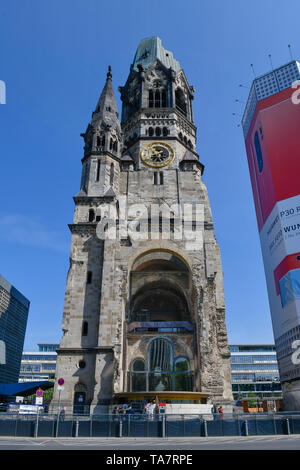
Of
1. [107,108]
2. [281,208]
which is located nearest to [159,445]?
[281,208]

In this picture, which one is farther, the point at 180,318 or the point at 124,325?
the point at 180,318

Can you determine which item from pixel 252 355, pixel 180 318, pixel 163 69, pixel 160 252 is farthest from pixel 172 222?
pixel 252 355

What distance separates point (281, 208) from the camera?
36.8 meters

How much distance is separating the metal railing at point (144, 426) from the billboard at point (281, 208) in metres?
17.3

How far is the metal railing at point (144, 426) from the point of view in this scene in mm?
16609

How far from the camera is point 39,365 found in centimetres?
9831

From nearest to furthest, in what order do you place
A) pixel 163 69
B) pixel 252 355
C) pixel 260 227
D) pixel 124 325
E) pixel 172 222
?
1. pixel 124 325
2. pixel 172 222
3. pixel 260 227
4. pixel 163 69
5. pixel 252 355

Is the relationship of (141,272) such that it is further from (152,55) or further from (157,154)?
(152,55)

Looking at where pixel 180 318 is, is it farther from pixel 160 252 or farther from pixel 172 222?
pixel 172 222

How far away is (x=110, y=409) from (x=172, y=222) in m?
19.8

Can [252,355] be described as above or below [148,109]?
below

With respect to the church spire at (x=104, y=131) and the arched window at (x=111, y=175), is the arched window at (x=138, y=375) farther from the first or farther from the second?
the church spire at (x=104, y=131)

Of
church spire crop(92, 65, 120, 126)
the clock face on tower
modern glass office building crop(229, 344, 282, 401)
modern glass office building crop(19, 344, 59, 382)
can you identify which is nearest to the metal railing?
the clock face on tower

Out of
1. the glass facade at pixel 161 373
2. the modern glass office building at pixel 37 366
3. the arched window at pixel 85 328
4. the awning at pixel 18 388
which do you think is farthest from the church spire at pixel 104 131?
the modern glass office building at pixel 37 366
